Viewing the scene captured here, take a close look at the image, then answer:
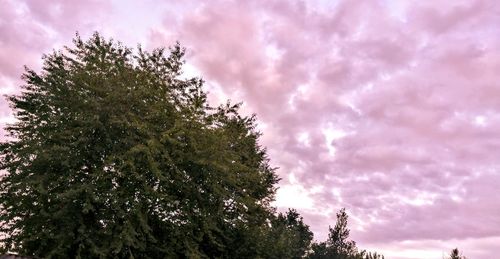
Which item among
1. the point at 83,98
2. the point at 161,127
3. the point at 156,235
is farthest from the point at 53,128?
the point at 156,235

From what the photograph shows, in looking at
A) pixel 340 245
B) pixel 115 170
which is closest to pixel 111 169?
pixel 115 170

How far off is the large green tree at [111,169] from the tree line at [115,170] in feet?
0.21

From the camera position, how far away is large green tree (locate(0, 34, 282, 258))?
2552 cm

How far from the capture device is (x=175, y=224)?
2830 cm

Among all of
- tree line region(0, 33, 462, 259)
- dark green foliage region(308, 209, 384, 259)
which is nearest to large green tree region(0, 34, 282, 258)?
tree line region(0, 33, 462, 259)

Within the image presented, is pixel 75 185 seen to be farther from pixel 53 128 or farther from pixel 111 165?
pixel 53 128

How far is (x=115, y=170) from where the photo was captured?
2647 centimetres

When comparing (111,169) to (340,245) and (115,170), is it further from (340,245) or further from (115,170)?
(340,245)

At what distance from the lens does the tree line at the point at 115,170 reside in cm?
2556

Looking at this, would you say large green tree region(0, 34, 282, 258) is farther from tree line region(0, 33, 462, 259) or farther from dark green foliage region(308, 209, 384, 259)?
dark green foliage region(308, 209, 384, 259)

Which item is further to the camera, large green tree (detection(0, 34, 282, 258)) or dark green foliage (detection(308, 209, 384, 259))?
dark green foliage (detection(308, 209, 384, 259))

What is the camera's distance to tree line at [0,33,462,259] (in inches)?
1006

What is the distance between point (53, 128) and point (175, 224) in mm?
8553

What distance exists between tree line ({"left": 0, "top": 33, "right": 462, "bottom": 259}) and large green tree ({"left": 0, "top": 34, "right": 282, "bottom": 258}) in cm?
6
